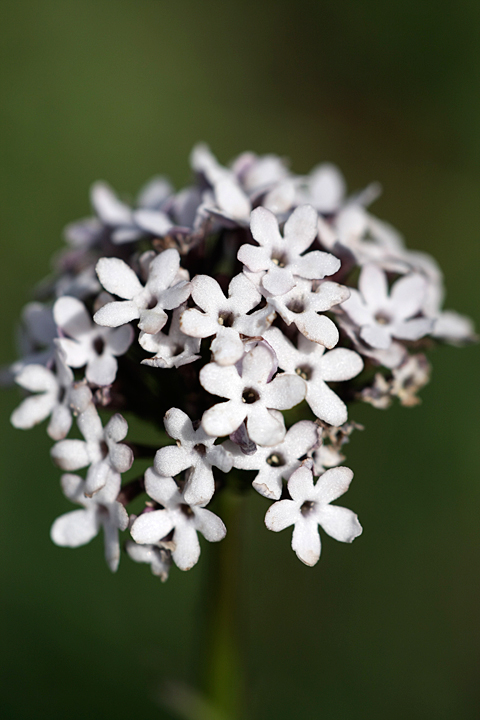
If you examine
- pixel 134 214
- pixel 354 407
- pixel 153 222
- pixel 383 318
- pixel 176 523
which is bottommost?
pixel 176 523

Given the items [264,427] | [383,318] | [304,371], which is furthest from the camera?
[383,318]

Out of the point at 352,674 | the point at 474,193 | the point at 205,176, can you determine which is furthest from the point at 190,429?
the point at 474,193

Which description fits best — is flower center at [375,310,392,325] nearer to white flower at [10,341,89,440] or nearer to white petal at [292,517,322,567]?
white petal at [292,517,322,567]

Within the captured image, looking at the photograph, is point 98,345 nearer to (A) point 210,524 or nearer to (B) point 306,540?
(A) point 210,524

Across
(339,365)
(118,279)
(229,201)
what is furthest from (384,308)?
(118,279)

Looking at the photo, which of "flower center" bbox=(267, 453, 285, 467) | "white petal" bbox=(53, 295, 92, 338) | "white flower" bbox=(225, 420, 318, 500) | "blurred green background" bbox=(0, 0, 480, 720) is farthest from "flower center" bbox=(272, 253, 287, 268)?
"blurred green background" bbox=(0, 0, 480, 720)

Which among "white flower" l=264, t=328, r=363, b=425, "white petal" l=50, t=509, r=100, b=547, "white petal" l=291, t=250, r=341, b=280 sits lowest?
"white petal" l=50, t=509, r=100, b=547

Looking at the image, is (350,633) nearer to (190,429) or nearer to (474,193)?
(190,429)
